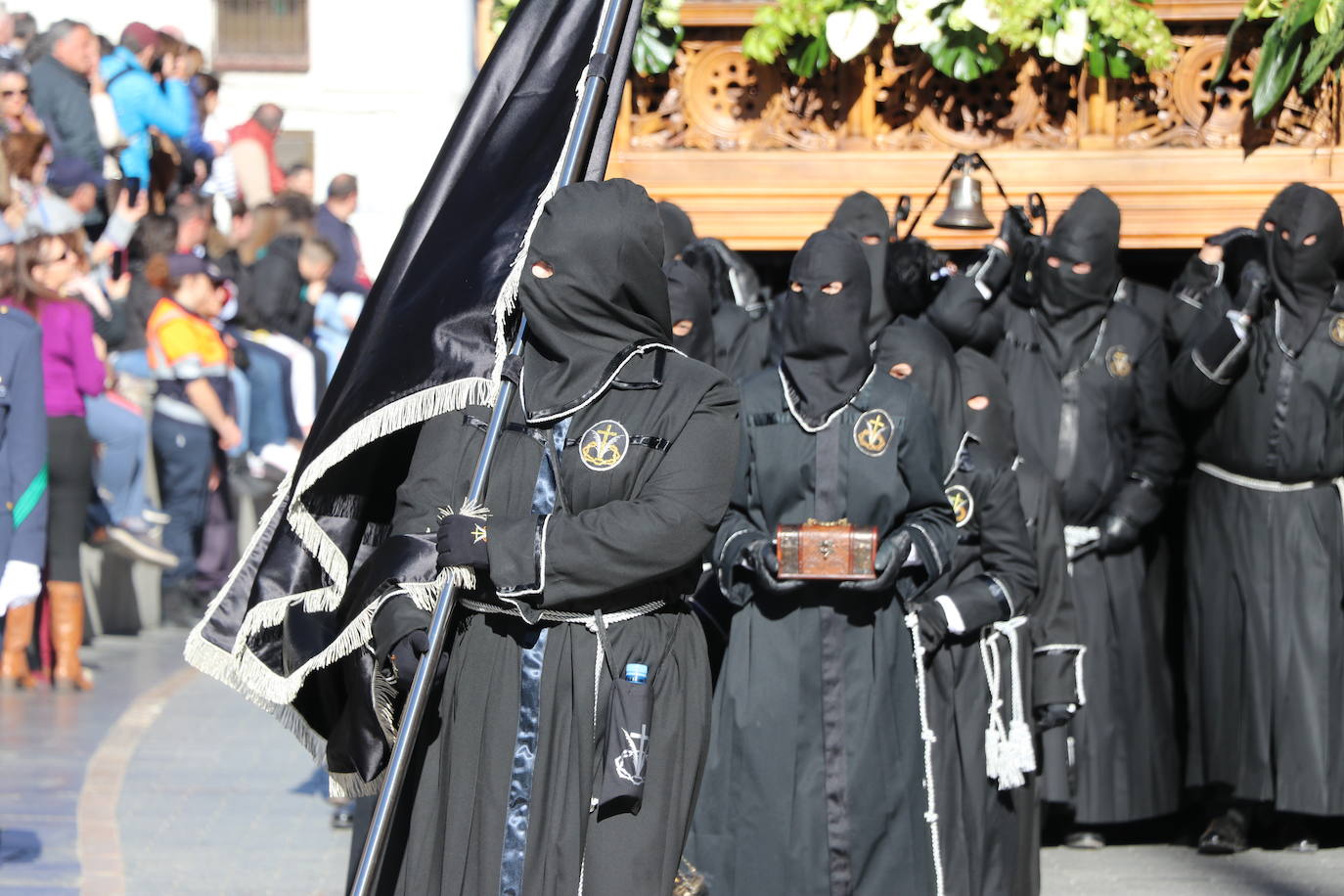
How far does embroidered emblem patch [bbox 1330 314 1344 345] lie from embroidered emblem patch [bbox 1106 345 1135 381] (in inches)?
32.9

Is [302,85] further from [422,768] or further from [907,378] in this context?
[422,768]

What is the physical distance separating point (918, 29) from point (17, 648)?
6077 mm

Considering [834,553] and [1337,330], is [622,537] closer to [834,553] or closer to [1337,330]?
[834,553]

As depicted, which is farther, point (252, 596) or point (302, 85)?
point (302, 85)

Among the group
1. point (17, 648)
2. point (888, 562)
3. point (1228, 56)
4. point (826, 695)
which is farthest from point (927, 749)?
point (17, 648)

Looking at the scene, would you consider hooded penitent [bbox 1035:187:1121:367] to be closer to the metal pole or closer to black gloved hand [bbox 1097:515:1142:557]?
black gloved hand [bbox 1097:515:1142:557]

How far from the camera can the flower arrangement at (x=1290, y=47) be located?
8.04 metres

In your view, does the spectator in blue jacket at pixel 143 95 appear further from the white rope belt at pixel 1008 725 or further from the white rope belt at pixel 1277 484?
the white rope belt at pixel 1008 725

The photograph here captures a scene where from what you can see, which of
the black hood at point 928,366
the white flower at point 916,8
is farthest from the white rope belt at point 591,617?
the white flower at point 916,8

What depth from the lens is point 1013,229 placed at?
28.2ft

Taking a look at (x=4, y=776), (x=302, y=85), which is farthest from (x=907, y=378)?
(x=302, y=85)

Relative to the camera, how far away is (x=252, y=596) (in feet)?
16.7

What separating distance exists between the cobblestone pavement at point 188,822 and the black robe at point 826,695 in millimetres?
1788

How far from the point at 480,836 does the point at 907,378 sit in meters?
3.05
